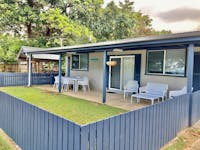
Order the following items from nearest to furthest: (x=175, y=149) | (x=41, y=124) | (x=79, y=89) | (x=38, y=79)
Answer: (x=41, y=124)
(x=175, y=149)
(x=79, y=89)
(x=38, y=79)

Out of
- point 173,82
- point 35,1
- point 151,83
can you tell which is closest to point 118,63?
point 151,83

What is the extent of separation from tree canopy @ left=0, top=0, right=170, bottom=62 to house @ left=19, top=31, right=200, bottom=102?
30.5 feet

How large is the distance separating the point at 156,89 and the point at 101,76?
4.16 m

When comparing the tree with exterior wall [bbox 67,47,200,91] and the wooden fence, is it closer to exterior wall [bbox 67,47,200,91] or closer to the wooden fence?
exterior wall [bbox 67,47,200,91]

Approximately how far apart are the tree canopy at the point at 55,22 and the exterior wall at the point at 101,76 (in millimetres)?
8784

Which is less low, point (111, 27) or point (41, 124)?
point (111, 27)

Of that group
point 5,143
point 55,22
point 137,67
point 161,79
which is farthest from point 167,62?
point 55,22

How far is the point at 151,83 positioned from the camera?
8.79 meters

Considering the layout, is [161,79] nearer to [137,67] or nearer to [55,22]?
[137,67]

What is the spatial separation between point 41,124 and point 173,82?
6.60m

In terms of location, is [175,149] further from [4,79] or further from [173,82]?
[4,79]

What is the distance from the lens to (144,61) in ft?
31.1

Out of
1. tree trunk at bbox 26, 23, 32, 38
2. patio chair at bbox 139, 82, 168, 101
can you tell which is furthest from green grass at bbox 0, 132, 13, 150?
tree trunk at bbox 26, 23, 32, 38

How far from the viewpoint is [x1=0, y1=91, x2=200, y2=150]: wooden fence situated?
262cm
